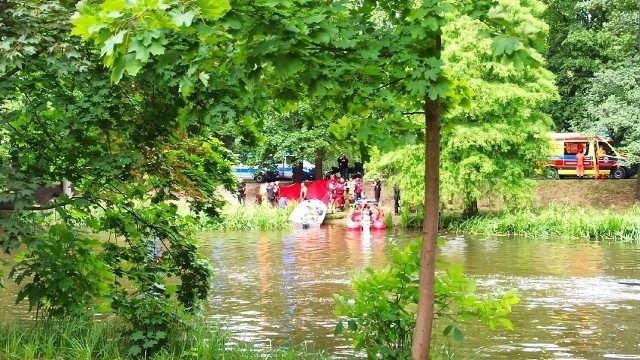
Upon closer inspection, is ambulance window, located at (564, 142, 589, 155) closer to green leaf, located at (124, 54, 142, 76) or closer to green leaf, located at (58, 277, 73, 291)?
green leaf, located at (58, 277, 73, 291)

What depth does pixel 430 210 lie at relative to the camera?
5543 millimetres

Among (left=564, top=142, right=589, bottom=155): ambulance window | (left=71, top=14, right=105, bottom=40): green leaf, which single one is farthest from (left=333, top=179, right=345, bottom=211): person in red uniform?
(left=71, top=14, right=105, bottom=40): green leaf

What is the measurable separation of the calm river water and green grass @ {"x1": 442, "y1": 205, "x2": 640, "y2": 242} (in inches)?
53.6

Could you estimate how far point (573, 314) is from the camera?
42.0 ft

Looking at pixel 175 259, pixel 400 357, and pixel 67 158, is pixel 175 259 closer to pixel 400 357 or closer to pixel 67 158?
pixel 67 158

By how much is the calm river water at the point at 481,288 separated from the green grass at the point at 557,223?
4.47 ft

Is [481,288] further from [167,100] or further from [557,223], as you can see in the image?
[557,223]

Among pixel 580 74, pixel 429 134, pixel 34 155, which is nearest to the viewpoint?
pixel 429 134

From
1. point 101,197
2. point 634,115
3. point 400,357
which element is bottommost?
point 400,357

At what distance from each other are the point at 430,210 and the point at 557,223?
21.6m

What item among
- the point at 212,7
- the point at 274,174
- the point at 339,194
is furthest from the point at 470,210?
the point at 212,7

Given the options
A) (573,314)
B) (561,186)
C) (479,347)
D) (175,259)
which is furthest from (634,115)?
(175,259)

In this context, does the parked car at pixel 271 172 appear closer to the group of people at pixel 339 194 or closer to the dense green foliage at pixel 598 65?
the group of people at pixel 339 194

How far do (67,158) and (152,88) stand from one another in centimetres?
120
